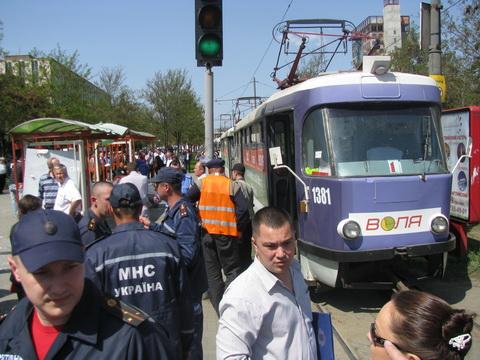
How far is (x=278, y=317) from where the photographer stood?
233 cm

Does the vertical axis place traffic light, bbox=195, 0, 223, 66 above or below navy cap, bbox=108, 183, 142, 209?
above

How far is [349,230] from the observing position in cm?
571

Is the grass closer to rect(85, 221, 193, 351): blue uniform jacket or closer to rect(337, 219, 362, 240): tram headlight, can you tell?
rect(337, 219, 362, 240): tram headlight

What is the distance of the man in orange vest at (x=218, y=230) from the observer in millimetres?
6109

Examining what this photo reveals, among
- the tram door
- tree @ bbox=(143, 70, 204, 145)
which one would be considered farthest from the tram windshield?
tree @ bbox=(143, 70, 204, 145)

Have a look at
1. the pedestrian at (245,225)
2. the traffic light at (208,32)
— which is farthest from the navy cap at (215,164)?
the traffic light at (208,32)

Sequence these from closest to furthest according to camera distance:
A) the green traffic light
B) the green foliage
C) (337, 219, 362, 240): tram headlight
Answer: (337, 219, 362, 240): tram headlight < the green traffic light < the green foliage

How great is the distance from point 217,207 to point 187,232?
2.29 meters

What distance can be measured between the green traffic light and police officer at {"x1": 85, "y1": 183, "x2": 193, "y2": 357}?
3.62 metres

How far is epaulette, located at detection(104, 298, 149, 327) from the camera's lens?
63.6 inches

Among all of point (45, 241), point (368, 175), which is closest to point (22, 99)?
point (368, 175)

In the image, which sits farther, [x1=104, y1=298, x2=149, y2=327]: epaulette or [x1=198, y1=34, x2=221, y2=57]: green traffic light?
[x1=198, y1=34, x2=221, y2=57]: green traffic light

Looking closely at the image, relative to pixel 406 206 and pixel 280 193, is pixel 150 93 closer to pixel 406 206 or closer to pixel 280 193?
pixel 280 193

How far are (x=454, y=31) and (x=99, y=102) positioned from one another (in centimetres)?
2326
